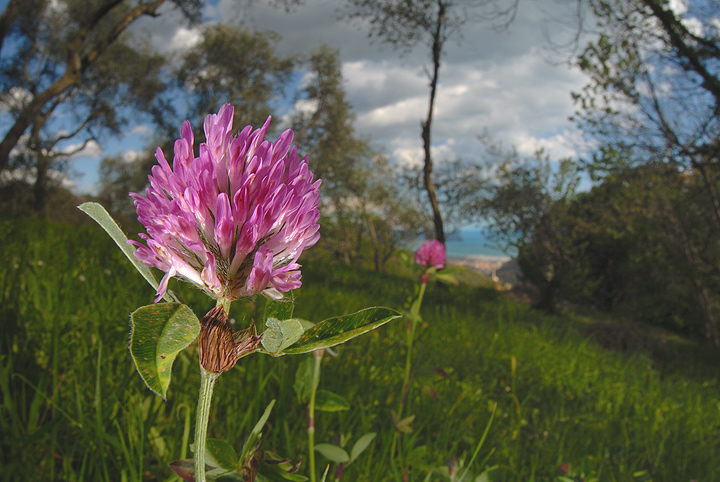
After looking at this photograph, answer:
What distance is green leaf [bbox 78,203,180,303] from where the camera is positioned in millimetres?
552

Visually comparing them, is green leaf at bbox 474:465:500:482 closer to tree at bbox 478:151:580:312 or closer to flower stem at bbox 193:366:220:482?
flower stem at bbox 193:366:220:482

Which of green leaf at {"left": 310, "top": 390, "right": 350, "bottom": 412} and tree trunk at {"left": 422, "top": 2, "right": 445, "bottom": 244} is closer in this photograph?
green leaf at {"left": 310, "top": 390, "right": 350, "bottom": 412}

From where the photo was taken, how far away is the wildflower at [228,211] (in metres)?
0.56

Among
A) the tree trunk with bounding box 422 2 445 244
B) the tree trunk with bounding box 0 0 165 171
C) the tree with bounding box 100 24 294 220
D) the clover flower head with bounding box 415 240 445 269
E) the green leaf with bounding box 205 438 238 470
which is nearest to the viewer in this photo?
the green leaf with bounding box 205 438 238 470

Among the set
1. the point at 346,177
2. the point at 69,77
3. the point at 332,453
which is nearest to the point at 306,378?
the point at 332,453

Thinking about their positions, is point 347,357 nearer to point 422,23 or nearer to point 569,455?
point 569,455

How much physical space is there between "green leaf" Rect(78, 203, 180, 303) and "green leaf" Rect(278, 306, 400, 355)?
0.60ft

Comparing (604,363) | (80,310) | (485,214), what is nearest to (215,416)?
(80,310)

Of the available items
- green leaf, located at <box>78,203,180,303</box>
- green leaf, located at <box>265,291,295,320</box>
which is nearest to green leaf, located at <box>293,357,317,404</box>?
green leaf, located at <box>265,291,295,320</box>

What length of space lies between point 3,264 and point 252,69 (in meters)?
Result: 20.2

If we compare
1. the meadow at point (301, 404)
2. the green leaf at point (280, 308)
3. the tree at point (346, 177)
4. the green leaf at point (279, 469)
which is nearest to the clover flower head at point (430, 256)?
the meadow at point (301, 404)

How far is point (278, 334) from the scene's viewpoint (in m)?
0.50

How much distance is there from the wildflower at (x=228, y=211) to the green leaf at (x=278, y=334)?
2.9 inches

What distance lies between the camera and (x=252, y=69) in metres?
20.9
